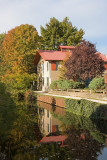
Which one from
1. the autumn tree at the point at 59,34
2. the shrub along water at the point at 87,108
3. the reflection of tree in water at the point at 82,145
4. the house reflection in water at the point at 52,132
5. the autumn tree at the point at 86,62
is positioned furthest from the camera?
the autumn tree at the point at 59,34

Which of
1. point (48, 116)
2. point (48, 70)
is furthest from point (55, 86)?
point (48, 116)

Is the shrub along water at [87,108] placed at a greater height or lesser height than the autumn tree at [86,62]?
lesser

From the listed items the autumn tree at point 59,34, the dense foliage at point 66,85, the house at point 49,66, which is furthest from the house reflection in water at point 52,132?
the autumn tree at point 59,34

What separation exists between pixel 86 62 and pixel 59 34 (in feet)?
115

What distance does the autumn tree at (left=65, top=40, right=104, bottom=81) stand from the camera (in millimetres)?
A: 29469

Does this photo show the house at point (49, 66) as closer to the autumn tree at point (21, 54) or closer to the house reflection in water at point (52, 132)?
the autumn tree at point (21, 54)

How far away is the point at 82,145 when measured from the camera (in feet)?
33.8

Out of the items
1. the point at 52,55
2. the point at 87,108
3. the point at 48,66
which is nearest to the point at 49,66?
the point at 48,66

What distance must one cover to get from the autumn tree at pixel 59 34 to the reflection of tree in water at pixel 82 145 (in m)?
48.9

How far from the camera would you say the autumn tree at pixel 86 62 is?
Result: 29469 millimetres

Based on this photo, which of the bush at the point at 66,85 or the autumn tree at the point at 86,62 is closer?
the autumn tree at the point at 86,62

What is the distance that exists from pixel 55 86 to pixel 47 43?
90.9 feet

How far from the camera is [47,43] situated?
6153cm

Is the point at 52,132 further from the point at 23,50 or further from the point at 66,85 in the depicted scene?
the point at 23,50
